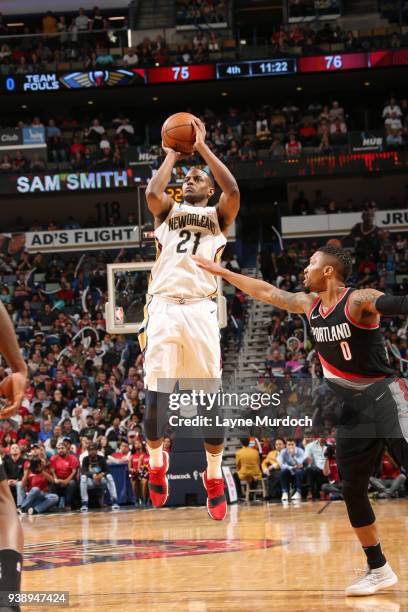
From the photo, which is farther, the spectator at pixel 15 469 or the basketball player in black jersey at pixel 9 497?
the spectator at pixel 15 469

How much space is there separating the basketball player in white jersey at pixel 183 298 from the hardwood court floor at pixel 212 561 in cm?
77

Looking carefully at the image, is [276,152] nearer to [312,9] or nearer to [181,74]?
[181,74]

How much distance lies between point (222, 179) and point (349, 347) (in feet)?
5.45

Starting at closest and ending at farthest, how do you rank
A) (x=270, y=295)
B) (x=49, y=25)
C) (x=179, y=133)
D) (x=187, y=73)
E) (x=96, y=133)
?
(x=270, y=295), (x=179, y=133), (x=187, y=73), (x=96, y=133), (x=49, y=25)

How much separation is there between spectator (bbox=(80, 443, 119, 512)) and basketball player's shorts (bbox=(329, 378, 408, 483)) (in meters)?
11.0

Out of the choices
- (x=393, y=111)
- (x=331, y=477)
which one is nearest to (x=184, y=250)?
(x=331, y=477)

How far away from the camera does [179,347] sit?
23.6ft

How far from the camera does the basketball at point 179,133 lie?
277 inches

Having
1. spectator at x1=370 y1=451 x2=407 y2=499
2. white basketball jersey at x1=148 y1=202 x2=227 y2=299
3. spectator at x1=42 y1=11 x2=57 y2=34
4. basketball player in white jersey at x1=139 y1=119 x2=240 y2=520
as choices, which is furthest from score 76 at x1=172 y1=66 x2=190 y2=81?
white basketball jersey at x1=148 y1=202 x2=227 y2=299

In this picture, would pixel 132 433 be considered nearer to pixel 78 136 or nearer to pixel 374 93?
pixel 78 136

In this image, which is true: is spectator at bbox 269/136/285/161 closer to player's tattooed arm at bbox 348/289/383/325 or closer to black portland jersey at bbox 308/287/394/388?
black portland jersey at bbox 308/287/394/388

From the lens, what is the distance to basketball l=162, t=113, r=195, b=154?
704 cm

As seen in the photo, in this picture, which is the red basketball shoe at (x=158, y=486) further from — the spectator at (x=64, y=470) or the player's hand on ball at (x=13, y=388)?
the spectator at (x=64, y=470)

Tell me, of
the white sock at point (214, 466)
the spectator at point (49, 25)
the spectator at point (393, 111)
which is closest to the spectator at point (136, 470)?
the white sock at point (214, 466)
